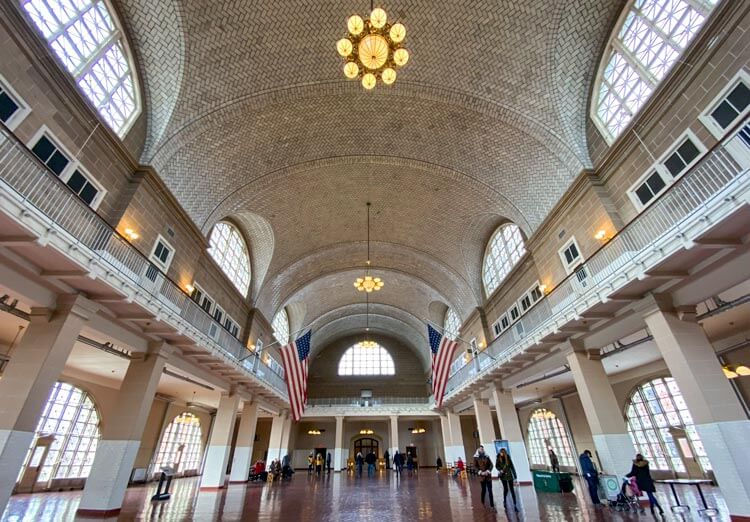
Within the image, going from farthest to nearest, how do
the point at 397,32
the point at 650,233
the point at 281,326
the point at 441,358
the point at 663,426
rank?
the point at 281,326
the point at 441,358
the point at 663,426
the point at 650,233
the point at 397,32

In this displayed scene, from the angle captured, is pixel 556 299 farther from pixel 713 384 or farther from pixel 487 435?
pixel 487 435

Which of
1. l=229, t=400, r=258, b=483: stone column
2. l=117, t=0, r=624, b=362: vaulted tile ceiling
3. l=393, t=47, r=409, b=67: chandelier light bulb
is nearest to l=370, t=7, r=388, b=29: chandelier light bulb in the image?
l=393, t=47, r=409, b=67: chandelier light bulb

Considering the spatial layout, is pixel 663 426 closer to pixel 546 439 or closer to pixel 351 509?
pixel 546 439

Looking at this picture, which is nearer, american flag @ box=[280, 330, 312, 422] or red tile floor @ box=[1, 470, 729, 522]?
red tile floor @ box=[1, 470, 729, 522]

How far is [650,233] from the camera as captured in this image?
7.64 metres

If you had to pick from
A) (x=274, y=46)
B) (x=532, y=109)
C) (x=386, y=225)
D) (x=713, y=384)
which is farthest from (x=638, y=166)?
(x=386, y=225)

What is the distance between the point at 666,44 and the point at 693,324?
644 cm

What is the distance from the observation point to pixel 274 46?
10523mm

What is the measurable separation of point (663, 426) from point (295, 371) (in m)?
16.1

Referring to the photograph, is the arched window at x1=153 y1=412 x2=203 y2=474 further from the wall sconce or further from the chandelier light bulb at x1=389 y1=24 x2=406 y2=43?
the chandelier light bulb at x1=389 y1=24 x2=406 y2=43

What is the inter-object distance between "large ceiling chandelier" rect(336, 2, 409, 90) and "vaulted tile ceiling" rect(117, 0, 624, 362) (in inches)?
141

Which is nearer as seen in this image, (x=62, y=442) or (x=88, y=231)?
(x=88, y=231)

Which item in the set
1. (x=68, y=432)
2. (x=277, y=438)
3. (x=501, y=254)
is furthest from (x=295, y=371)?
(x=501, y=254)

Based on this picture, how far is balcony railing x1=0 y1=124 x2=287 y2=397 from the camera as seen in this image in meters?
5.71
